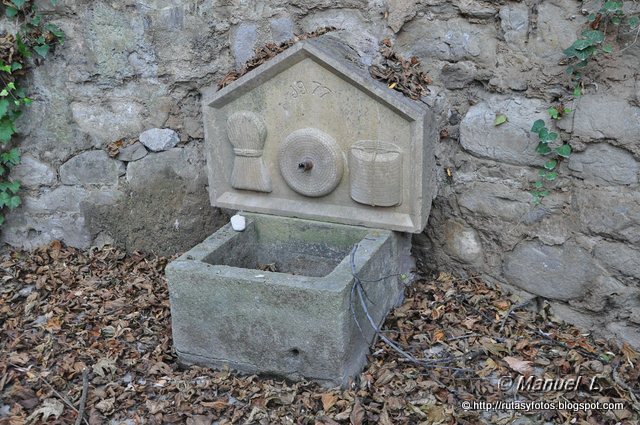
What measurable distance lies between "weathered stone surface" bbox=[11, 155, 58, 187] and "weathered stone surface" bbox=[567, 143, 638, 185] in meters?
2.70

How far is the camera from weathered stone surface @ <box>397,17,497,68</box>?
3.15 meters

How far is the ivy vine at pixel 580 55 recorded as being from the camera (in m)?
2.76

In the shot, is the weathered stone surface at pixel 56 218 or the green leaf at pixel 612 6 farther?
the weathered stone surface at pixel 56 218

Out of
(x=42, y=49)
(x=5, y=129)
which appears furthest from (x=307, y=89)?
(x=5, y=129)

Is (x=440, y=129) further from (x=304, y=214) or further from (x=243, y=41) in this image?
(x=243, y=41)

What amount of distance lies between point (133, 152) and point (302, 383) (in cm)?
171

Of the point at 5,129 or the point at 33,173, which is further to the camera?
the point at 33,173

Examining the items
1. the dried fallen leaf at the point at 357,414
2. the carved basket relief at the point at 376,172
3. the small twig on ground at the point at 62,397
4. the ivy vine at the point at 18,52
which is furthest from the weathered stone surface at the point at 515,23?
the small twig on ground at the point at 62,397

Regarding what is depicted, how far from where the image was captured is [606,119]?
114 inches

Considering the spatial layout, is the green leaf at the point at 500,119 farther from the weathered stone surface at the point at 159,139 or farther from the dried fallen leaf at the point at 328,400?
the weathered stone surface at the point at 159,139

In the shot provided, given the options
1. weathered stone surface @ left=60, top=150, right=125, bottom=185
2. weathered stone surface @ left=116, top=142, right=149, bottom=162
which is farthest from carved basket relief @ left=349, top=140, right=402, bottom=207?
weathered stone surface @ left=60, top=150, right=125, bottom=185

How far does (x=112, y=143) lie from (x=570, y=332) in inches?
99.1

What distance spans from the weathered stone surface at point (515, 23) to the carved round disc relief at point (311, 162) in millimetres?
904

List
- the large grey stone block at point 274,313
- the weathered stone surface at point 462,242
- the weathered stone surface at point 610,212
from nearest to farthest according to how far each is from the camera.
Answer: the large grey stone block at point 274,313 → the weathered stone surface at point 610,212 → the weathered stone surface at point 462,242
